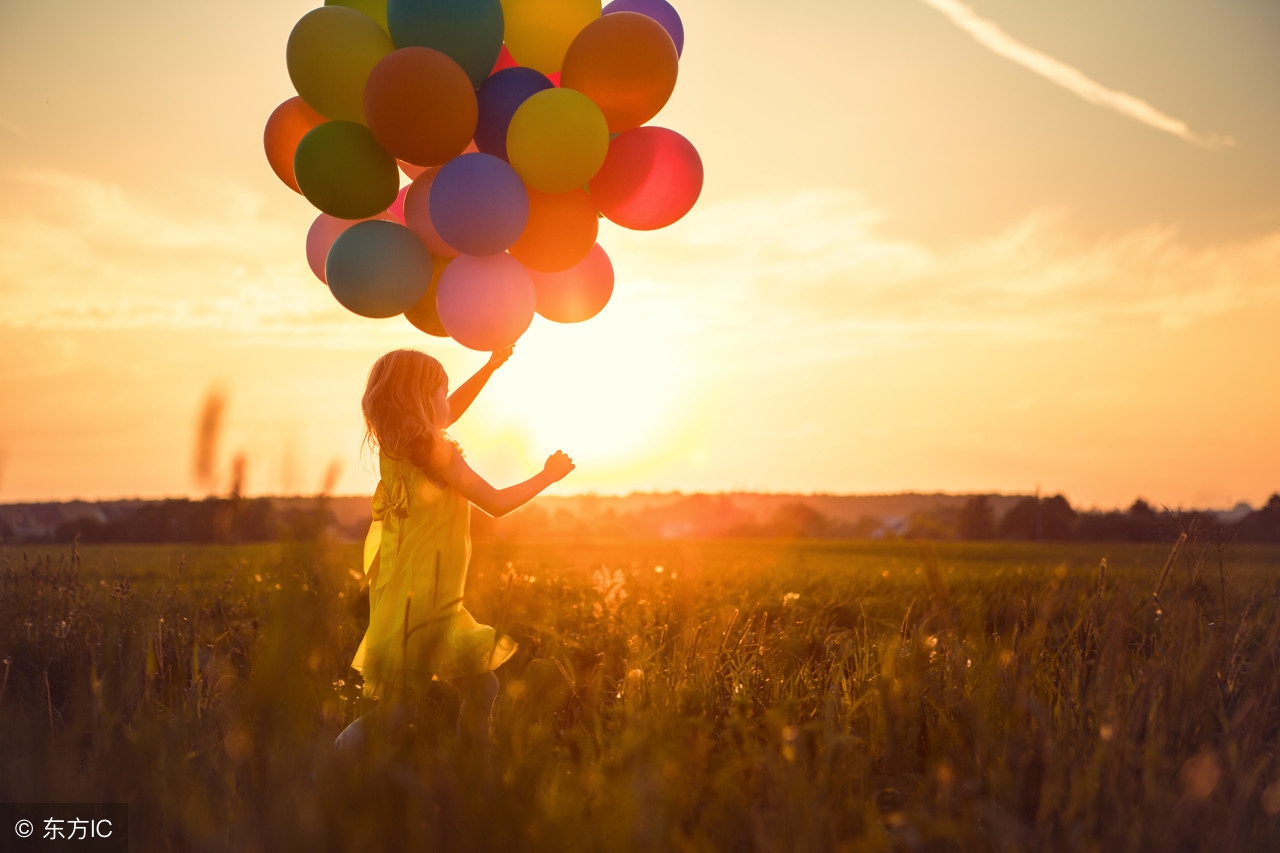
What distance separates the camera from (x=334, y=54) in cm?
389

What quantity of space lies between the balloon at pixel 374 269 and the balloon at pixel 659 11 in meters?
1.54

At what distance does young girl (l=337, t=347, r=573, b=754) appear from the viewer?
3.38 meters

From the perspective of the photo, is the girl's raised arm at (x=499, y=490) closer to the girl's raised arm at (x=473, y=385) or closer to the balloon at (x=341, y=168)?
the girl's raised arm at (x=473, y=385)

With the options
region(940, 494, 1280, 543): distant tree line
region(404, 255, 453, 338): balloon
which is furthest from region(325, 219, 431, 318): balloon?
region(940, 494, 1280, 543): distant tree line

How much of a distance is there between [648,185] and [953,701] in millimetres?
2530

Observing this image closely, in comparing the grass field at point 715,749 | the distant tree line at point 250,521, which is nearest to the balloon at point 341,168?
the grass field at point 715,749

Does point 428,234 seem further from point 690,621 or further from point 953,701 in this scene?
point 953,701

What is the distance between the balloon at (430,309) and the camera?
4.20 m

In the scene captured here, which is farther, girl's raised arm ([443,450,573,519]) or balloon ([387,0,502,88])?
balloon ([387,0,502,88])

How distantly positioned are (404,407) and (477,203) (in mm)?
913

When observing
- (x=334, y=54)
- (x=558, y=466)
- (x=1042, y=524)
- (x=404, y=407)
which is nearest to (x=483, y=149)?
(x=334, y=54)

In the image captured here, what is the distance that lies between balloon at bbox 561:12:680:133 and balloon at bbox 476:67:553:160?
0.17 metres

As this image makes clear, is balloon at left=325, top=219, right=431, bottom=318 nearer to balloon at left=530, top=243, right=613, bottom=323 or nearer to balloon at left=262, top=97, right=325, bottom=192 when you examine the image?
balloon at left=530, top=243, right=613, bottom=323

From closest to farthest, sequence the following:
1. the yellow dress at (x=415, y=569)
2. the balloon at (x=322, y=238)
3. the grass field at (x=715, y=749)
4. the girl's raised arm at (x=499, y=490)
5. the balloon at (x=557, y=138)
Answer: the grass field at (x=715, y=749) → the yellow dress at (x=415, y=569) → the girl's raised arm at (x=499, y=490) → the balloon at (x=557, y=138) → the balloon at (x=322, y=238)
